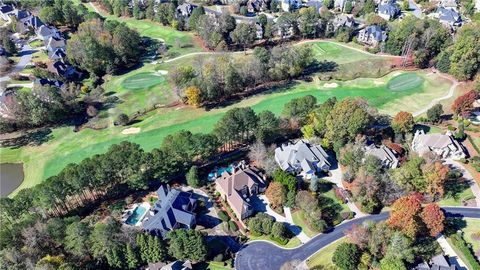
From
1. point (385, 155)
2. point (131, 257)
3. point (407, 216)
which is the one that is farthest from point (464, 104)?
point (131, 257)

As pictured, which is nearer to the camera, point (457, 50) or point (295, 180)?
point (295, 180)

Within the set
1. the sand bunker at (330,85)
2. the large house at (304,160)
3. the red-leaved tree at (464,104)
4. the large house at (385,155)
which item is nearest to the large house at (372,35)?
the sand bunker at (330,85)

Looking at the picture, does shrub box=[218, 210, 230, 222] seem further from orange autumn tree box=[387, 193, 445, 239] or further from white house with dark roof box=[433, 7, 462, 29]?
white house with dark roof box=[433, 7, 462, 29]

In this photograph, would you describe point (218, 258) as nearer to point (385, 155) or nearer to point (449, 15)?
point (385, 155)

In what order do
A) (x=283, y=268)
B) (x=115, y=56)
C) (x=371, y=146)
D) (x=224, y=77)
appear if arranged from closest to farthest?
(x=283, y=268)
(x=371, y=146)
(x=224, y=77)
(x=115, y=56)

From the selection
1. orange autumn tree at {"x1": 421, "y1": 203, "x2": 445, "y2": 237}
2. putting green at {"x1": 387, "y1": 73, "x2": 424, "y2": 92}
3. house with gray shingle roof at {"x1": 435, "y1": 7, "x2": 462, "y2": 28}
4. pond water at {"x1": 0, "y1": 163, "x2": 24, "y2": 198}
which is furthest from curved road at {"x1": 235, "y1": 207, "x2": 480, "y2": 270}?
house with gray shingle roof at {"x1": 435, "y1": 7, "x2": 462, "y2": 28}

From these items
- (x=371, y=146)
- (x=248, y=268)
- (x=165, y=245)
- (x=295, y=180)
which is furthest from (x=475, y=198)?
(x=165, y=245)

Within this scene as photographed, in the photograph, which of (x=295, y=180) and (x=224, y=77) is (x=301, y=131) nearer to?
(x=295, y=180)
